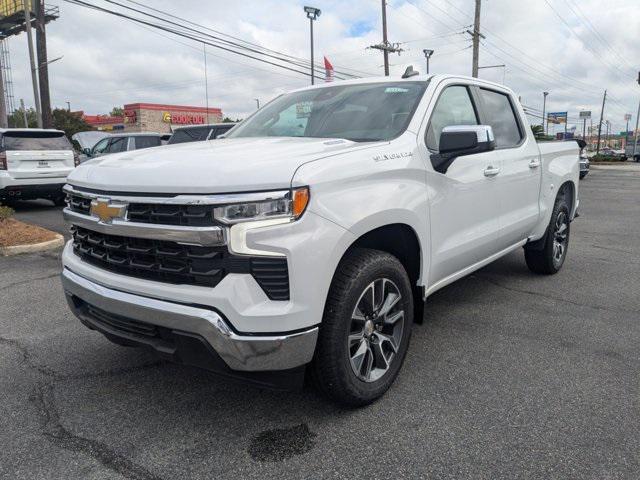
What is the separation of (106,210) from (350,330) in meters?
1.35

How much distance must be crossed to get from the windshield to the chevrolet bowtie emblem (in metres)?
1.43

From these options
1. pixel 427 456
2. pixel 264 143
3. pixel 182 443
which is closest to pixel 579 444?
pixel 427 456

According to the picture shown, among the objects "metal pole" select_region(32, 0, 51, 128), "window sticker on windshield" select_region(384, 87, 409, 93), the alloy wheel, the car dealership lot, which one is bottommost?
the car dealership lot

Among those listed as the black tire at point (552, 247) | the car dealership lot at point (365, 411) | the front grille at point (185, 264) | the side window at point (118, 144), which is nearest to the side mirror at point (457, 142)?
the car dealership lot at point (365, 411)

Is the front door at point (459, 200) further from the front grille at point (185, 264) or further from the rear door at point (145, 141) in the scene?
the rear door at point (145, 141)

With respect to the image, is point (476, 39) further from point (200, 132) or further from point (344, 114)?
point (344, 114)

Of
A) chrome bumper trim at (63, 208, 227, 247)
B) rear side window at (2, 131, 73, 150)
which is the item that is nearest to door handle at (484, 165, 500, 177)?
chrome bumper trim at (63, 208, 227, 247)

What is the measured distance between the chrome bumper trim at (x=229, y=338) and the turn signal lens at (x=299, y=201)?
539 millimetres

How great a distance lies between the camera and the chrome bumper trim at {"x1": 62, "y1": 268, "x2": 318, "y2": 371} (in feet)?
7.56

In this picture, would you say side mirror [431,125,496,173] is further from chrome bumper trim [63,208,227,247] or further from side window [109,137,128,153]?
side window [109,137,128,153]

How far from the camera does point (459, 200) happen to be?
3568mm

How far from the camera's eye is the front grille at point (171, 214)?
2336 millimetres

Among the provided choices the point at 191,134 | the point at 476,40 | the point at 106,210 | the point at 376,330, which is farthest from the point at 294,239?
the point at 476,40

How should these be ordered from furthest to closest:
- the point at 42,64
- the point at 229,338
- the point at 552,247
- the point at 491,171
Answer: the point at 42,64 < the point at 552,247 < the point at 491,171 < the point at 229,338
